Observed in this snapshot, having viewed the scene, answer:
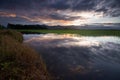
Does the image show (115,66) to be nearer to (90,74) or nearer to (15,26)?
(90,74)

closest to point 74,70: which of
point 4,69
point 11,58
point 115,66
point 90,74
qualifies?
point 90,74

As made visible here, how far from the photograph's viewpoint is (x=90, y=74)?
10.3m

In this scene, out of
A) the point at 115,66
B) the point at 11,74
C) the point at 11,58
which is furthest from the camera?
the point at 115,66

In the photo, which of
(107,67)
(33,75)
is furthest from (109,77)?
(33,75)

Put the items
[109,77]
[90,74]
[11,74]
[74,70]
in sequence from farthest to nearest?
[74,70] < [90,74] < [109,77] < [11,74]

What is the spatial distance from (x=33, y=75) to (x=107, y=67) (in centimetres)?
704

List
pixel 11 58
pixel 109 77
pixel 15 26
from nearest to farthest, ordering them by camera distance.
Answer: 1. pixel 11 58
2. pixel 109 77
3. pixel 15 26

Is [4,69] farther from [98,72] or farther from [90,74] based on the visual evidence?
[98,72]

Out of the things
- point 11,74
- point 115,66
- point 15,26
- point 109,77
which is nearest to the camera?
point 11,74

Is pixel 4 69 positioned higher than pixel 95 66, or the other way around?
pixel 4 69

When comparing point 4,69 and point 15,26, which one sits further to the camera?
point 15,26

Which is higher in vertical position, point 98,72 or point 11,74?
point 11,74

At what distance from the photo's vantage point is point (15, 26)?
525 ft

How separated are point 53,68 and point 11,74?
5.66 meters
